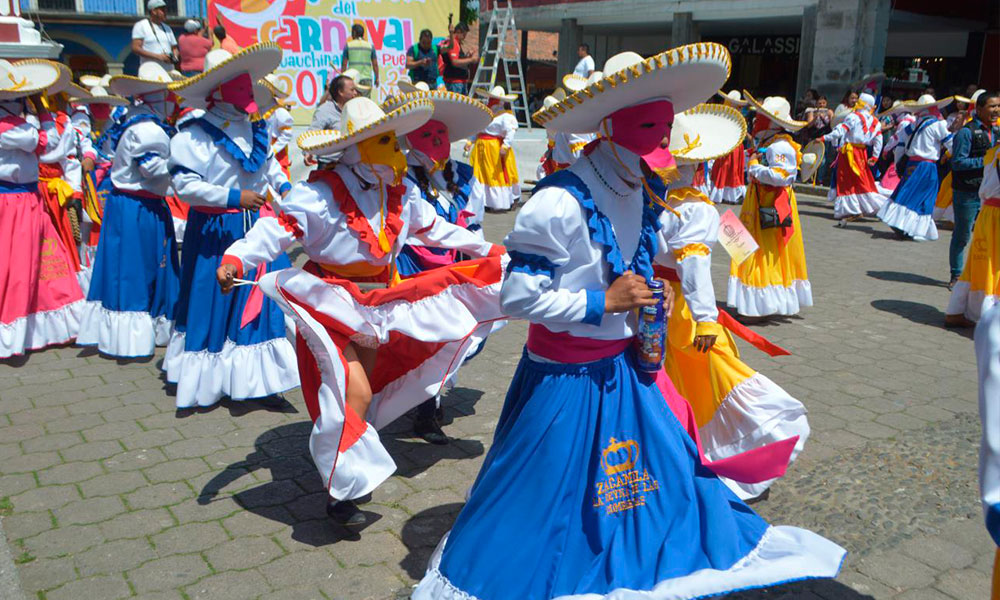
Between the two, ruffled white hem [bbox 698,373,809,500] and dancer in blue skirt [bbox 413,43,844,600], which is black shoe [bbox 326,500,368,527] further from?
ruffled white hem [bbox 698,373,809,500]

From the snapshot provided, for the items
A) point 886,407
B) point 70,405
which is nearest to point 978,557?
point 886,407

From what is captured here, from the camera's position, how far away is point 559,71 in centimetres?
2723

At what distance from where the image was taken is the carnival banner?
1739cm

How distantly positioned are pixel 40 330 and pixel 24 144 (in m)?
1.46

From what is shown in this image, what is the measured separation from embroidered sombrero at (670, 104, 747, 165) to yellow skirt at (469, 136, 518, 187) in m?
9.47

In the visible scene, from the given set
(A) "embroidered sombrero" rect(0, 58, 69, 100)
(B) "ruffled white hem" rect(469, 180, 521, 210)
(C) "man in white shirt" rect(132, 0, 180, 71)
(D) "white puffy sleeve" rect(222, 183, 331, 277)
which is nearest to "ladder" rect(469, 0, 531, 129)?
(B) "ruffled white hem" rect(469, 180, 521, 210)

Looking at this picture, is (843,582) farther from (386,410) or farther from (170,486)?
(170,486)

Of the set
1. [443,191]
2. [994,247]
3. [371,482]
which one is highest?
[443,191]

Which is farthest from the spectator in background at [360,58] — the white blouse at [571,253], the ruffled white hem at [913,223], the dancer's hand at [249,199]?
the white blouse at [571,253]

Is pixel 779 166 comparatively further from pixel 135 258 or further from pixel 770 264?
pixel 135 258

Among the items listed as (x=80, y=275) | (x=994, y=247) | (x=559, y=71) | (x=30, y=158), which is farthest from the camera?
(x=559, y=71)

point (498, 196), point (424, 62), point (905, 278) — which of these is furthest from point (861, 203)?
point (424, 62)

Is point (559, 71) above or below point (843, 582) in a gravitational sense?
above

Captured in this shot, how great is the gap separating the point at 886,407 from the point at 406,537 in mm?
3440
